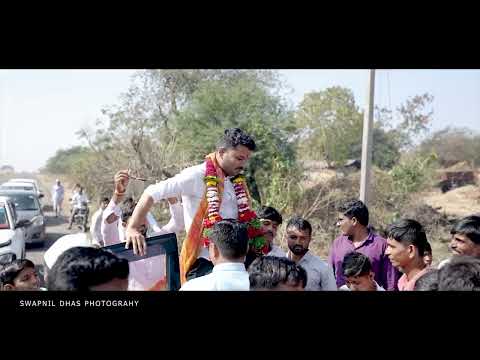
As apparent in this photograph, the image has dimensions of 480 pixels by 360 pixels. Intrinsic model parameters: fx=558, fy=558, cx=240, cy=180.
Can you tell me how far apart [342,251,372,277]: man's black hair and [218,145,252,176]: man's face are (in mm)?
894

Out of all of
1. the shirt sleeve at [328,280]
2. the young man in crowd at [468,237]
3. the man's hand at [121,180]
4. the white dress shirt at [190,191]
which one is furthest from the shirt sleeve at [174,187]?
the young man in crowd at [468,237]

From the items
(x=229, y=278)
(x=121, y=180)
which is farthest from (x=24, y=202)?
(x=229, y=278)

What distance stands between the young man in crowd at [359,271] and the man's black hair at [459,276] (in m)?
0.51

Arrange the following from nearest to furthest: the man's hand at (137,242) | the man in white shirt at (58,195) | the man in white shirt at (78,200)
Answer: the man's hand at (137,242) < the man in white shirt at (78,200) < the man in white shirt at (58,195)

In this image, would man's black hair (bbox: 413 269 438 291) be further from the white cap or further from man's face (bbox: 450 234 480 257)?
the white cap

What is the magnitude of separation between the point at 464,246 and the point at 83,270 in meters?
2.44

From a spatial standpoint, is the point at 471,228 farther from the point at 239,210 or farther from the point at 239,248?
the point at 239,248

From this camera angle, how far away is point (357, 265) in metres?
3.39

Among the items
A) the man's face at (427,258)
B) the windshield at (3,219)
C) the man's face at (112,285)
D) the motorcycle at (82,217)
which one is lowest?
the motorcycle at (82,217)

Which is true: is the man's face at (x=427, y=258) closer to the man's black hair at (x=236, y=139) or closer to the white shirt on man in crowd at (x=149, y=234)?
the man's black hair at (x=236, y=139)

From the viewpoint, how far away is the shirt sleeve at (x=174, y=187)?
3422mm

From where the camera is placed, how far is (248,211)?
3.72 meters
